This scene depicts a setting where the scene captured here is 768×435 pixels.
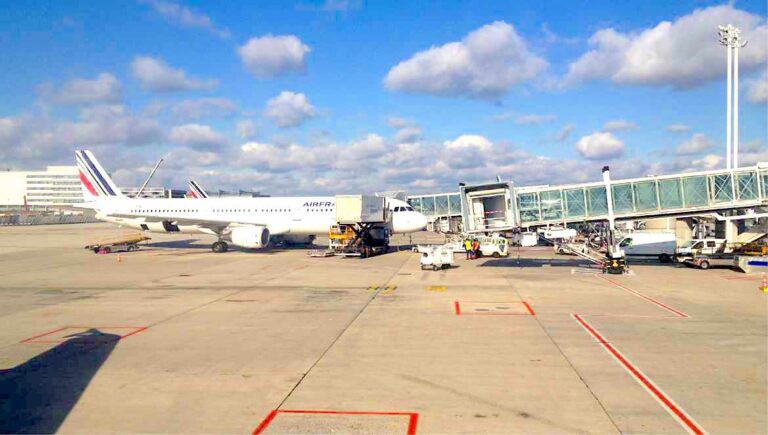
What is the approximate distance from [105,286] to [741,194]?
36382 millimetres

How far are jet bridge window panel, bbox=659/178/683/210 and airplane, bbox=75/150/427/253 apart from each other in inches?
703

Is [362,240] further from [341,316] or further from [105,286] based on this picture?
[341,316]

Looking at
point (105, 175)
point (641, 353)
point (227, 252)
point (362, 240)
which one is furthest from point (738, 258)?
point (105, 175)

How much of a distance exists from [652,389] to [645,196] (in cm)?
2473

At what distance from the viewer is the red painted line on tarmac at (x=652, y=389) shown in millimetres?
8345

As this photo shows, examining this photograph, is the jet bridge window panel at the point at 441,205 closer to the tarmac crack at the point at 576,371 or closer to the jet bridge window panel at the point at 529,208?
the jet bridge window panel at the point at 529,208

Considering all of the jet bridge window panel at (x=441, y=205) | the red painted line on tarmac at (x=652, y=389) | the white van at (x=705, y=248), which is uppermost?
the jet bridge window panel at (x=441, y=205)

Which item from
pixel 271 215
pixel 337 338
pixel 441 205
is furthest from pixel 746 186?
pixel 271 215

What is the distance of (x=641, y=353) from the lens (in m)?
12.6

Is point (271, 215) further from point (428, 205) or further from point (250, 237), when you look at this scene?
point (428, 205)

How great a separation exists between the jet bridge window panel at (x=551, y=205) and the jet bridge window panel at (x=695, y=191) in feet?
24.3

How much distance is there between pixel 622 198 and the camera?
3191 centimetres

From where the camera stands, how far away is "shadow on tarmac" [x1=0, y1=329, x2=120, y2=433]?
862cm

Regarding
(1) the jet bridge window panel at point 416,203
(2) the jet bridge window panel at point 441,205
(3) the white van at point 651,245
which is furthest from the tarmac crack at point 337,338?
(1) the jet bridge window panel at point 416,203
